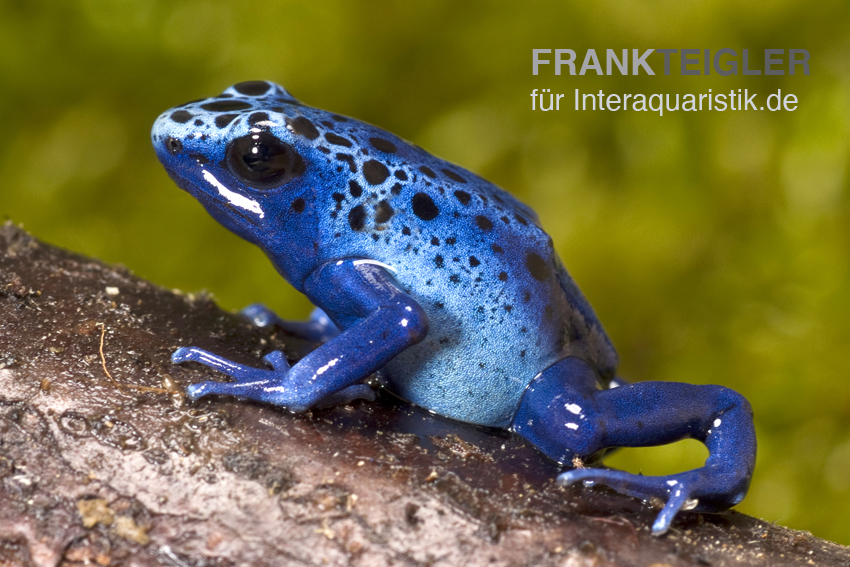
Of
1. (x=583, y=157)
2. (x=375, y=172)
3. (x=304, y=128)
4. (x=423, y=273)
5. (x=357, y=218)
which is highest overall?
(x=583, y=157)

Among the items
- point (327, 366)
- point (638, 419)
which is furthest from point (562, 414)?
point (327, 366)

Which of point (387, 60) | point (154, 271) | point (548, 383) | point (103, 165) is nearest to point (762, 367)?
point (548, 383)

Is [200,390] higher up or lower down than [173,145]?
lower down

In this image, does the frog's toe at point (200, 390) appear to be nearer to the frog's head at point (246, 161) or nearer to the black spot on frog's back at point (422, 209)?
the frog's head at point (246, 161)

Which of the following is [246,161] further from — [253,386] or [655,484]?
[655,484]

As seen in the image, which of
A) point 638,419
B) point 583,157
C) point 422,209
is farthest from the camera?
point 583,157

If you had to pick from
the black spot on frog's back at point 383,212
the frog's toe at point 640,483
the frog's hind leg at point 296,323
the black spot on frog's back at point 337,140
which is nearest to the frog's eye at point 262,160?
the black spot on frog's back at point 337,140

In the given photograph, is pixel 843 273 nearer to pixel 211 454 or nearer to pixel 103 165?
pixel 211 454
